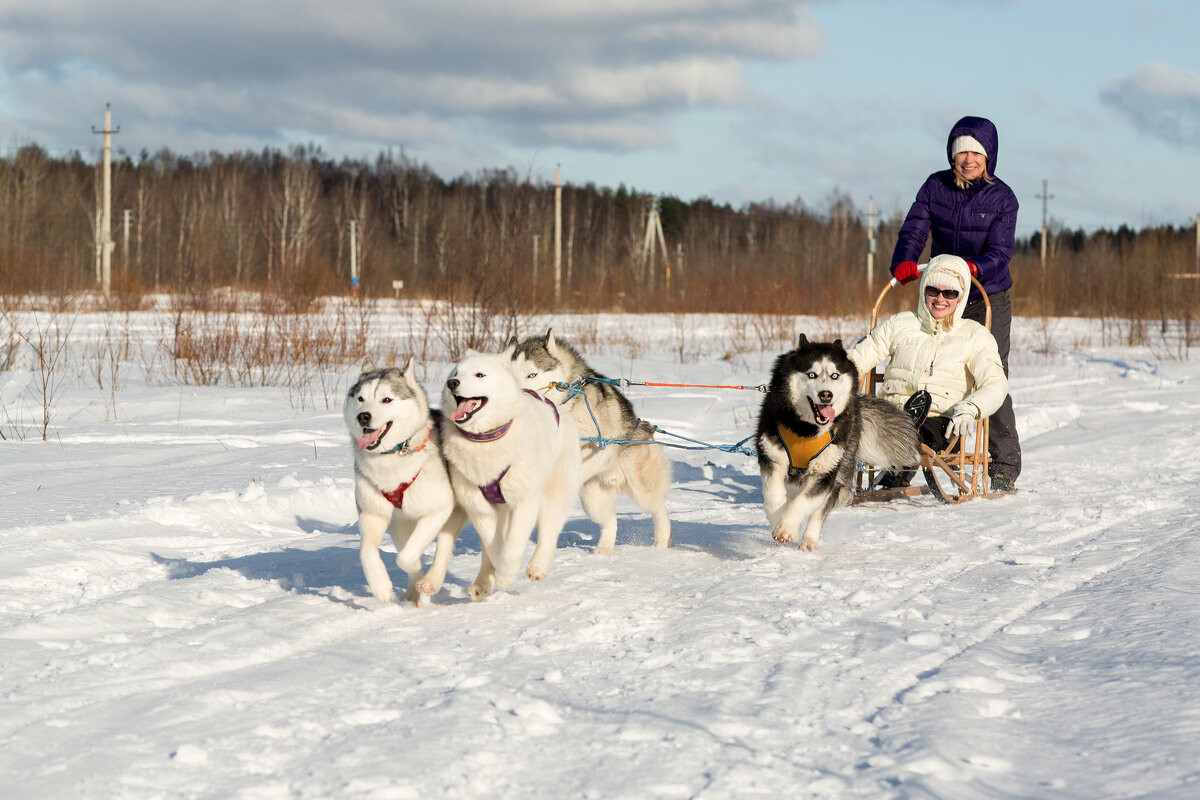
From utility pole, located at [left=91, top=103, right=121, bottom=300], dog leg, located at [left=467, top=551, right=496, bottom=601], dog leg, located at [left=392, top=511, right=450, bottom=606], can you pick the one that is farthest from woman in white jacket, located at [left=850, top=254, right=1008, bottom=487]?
utility pole, located at [left=91, top=103, right=121, bottom=300]

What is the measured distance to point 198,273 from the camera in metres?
10.3

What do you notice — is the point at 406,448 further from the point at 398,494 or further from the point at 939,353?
the point at 939,353

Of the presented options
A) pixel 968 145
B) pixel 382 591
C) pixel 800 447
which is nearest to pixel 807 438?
pixel 800 447

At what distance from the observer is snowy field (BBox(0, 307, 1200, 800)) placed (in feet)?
7.03

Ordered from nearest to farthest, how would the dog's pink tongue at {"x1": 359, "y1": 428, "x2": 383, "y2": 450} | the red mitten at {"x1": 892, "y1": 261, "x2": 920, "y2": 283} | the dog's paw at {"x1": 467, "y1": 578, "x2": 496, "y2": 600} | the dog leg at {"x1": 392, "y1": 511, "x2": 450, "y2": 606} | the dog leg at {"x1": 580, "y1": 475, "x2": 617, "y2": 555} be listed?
1. the dog's pink tongue at {"x1": 359, "y1": 428, "x2": 383, "y2": 450}
2. the dog leg at {"x1": 392, "y1": 511, "x2": 450, "y2": 606}
3. the dog's paw at {"x1": 467, "y1": 578, "x2": 496, "y2": 600}
4. the dog leg at {"x1": 580, "y1": 475, "x2": 617, "y2": 555}
5. the red mitten at {"x1": 892, "y1": 261, "x2": 920, "y2": 283}

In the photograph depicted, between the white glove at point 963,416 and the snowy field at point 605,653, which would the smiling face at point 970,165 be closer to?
the white glove at point 963,416

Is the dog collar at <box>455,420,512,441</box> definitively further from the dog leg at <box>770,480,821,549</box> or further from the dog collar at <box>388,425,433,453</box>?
the dog leg at <box>770,480,821,549</box>

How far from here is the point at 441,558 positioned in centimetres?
354

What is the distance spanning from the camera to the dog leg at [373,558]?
3.41 meters

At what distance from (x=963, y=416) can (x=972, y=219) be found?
1317mm

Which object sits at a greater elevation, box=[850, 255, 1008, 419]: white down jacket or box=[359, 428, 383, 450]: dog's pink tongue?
box=[850, 255, 1008, 419]: white down jacket

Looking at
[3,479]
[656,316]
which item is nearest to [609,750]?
[3,479]

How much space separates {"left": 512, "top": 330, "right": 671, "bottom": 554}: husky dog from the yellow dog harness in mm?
599

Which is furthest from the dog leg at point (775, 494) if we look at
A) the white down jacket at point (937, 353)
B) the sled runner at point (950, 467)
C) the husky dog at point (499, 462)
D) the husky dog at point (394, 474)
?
the husky dog at point (394, 474)
